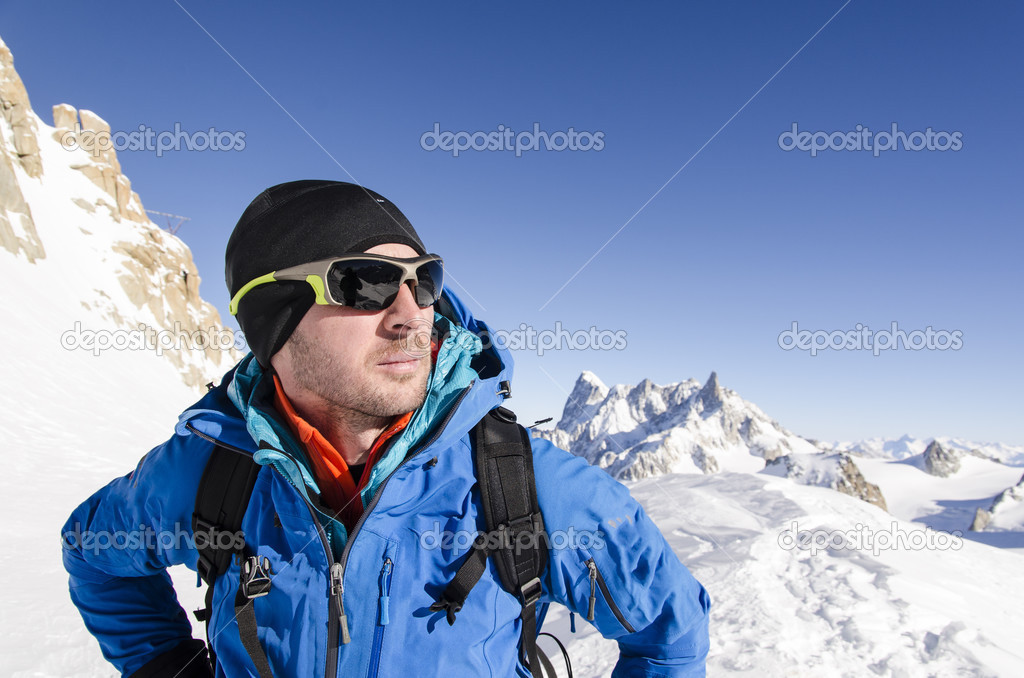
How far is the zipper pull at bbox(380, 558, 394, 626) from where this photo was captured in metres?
1.83

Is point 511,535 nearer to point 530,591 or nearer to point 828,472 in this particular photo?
point 530,591

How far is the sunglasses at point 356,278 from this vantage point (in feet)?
7.57

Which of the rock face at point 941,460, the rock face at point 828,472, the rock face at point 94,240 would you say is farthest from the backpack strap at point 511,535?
the rock face at point 941,460

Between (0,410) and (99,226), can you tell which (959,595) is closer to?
(0,410)

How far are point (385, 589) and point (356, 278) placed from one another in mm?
1377

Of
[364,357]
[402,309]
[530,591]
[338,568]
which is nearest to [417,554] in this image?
[338,568]

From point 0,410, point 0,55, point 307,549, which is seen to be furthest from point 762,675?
point 0,55

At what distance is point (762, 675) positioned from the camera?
4801mm

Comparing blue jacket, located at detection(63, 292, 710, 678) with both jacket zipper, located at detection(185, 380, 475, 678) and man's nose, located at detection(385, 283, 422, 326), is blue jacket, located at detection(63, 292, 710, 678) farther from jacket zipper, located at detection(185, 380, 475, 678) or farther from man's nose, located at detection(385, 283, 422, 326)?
man's nose, located at detection(385, 283, 422, 326)

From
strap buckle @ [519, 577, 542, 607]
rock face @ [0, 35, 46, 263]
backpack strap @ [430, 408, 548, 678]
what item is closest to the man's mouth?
backpack strap @ [430, 408, 548, 678]

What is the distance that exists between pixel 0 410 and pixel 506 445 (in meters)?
18.8

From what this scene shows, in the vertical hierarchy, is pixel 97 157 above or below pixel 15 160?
above

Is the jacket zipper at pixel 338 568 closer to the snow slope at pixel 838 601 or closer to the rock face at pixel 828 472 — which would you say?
the snow slope at pixel 838 601

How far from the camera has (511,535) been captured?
198 cm
